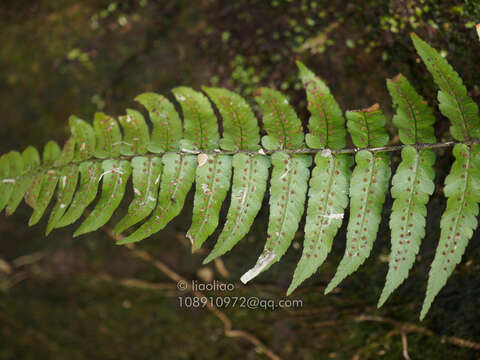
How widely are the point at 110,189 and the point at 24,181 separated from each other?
67 centimetres

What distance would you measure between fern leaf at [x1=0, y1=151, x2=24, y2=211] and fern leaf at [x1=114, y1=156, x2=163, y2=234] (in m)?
0.87

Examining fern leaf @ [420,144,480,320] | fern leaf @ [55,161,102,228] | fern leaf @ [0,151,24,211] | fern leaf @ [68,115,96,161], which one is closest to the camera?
fern leaf @ [420,144,480,320]

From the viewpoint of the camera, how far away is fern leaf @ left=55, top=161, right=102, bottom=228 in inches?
84.3

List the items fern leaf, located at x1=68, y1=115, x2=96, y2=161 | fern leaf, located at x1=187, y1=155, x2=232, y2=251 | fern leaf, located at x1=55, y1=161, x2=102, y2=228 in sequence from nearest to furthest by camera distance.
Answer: fern leaf, located at x1=187, y1=155, x2=232, y2=251
fern leaf, located at x1=55, y1=161, x2=102, y2=228
fern leaf, located at x1=68, y1=115, x2=96, y2=161

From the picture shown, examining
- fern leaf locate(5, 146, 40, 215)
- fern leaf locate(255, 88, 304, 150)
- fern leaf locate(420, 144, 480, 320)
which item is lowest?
fern leaf locate(420, 144, 480, 320)

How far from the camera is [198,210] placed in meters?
2.01

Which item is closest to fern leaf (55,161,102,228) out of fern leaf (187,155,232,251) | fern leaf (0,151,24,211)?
fern leaf (0,151,24,211)

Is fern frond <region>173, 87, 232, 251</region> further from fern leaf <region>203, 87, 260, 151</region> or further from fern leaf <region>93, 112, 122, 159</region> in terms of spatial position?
fern leaf <region>93, 112, 122, 159</region>

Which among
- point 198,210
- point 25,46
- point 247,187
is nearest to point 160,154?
point 198,210

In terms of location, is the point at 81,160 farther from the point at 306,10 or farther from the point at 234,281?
the point at 306,10

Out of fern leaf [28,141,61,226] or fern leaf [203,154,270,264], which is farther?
fern leaf [28,141,61,226]

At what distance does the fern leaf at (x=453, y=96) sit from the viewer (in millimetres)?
1816

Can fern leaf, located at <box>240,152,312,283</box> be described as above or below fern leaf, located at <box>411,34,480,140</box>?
below

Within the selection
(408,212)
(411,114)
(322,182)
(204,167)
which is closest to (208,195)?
(204,167)
